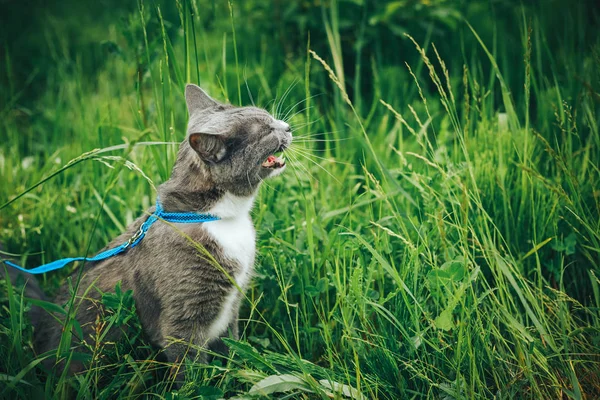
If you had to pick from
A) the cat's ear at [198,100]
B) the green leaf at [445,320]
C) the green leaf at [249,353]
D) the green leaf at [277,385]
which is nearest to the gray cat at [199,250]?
the cat's ear at [198,100]

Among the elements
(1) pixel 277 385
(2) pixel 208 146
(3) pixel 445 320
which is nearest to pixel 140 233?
(2) pixel 208 146

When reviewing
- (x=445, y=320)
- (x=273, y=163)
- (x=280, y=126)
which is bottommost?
(x=445, y=320)

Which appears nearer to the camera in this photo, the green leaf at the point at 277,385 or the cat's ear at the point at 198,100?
the green leaf at the point at 277,385

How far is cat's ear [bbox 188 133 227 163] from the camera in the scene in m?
1.73

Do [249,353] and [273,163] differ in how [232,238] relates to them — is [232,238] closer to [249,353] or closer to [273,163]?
[273,163]

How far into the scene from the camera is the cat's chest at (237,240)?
74.6 inches

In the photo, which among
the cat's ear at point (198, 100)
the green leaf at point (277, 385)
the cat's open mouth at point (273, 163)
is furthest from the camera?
the cat's ear at point (198, 100)

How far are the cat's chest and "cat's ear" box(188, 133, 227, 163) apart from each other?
0.80 feet

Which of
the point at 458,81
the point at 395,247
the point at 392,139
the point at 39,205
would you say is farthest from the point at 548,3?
the point at 39,205

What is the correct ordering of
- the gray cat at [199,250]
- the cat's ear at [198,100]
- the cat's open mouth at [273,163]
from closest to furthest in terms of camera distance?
the gray cat at [199,250]
the cat's open mouth at [273,163]
the cat's ear at [198,100]

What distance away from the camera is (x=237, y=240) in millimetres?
1936

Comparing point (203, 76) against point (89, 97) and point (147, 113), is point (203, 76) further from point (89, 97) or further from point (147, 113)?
point (89, 97)

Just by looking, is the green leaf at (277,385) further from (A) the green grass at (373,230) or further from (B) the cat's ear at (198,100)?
(B) the cat's ear at (198,100)

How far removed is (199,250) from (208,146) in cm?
36
